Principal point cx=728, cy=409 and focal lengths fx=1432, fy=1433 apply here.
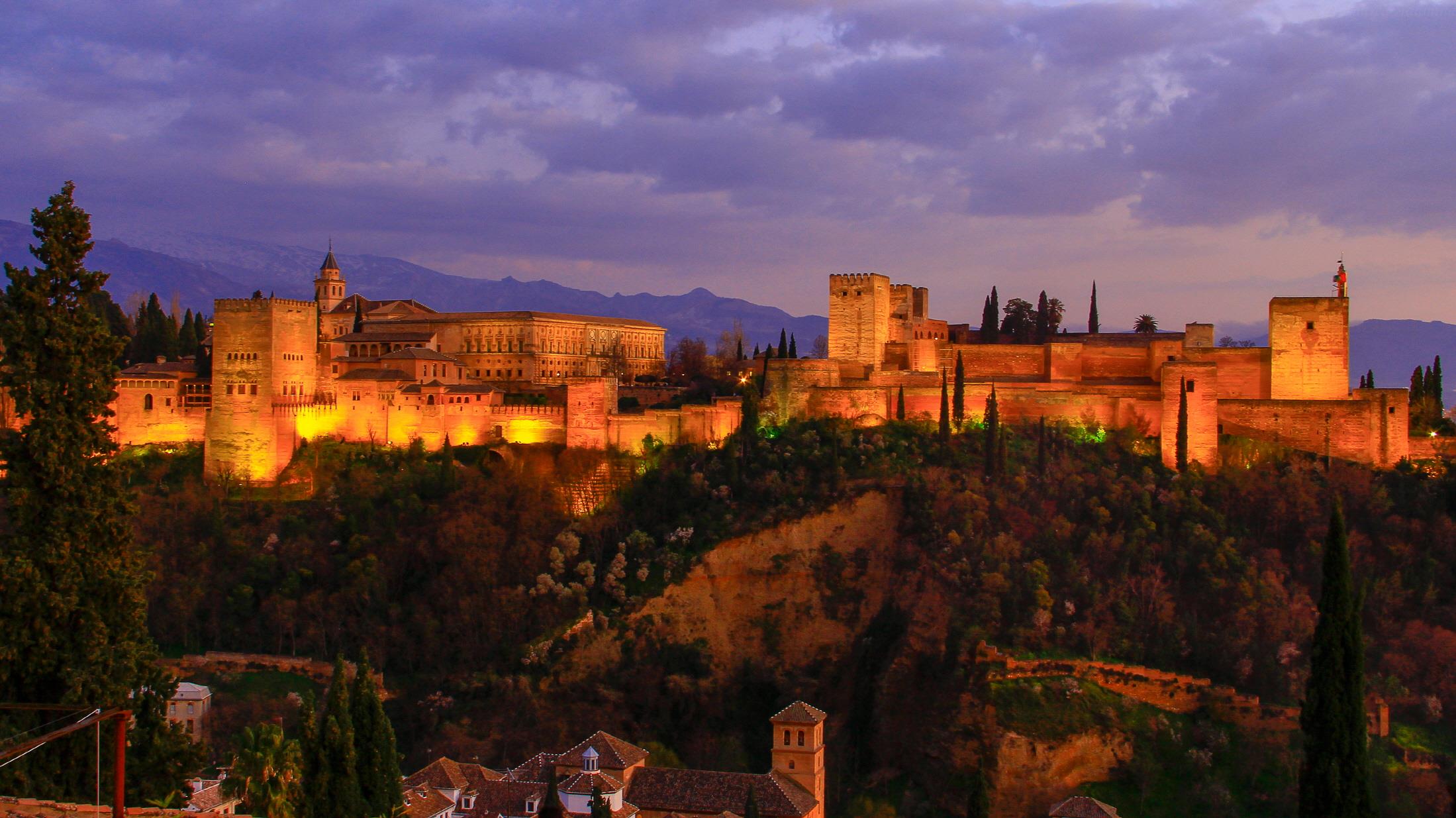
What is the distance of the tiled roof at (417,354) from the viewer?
177 feet

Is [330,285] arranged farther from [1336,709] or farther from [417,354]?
[1336,709]

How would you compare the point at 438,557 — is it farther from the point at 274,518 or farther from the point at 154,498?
the point at 154,498

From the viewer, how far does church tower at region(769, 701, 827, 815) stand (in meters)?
36.2

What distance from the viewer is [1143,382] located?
164 ft

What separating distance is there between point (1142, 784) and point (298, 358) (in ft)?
103

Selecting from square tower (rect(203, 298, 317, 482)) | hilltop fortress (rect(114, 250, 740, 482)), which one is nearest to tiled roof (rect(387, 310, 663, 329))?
hilltop fortress (rect(114, 250, 740, 482))

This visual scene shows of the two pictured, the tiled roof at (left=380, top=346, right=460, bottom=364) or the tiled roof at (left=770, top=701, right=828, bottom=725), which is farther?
the tiled roof at (left=380, top=346, right=460, bottom=364)

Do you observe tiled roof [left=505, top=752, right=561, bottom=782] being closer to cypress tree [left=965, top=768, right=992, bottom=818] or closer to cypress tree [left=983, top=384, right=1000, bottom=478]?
cypress tree [left=965, top=768, right=992, bottom=818]

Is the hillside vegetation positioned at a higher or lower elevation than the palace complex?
higher

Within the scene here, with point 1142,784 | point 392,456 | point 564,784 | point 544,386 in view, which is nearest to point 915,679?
point 1142,784

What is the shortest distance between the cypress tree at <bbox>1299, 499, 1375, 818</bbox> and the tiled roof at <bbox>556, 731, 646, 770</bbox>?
1634 centimetres

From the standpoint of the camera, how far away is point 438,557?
46.2 meters

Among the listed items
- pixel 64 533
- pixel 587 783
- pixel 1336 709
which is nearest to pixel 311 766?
pixel 64 533

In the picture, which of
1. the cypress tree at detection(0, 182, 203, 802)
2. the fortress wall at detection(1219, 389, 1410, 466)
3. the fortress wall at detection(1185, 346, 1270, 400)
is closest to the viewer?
the cypress tree at detection(0, 182, 203, 802)
